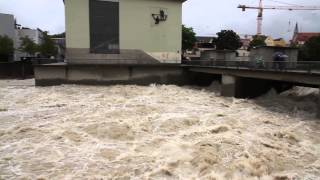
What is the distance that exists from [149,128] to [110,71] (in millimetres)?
16814

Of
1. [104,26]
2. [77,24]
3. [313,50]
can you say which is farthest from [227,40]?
[77,24]

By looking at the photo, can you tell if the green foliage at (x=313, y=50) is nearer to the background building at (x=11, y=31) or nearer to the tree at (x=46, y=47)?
the tree at (x=46, y=47)

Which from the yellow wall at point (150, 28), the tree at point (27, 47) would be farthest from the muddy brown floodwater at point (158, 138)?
the tree at point (27, 47)

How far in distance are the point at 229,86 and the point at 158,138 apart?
13344 millimetres

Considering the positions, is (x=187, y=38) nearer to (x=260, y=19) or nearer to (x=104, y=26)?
(x=104, y=26)

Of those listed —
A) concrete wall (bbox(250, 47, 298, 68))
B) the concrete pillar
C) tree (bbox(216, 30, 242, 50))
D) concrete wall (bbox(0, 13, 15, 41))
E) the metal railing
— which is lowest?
the concrete pillar

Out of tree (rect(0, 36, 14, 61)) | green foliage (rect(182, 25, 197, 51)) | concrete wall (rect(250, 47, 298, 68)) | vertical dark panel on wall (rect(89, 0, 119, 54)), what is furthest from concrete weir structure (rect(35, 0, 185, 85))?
green foliage (rect(182, 25, 197, 51))

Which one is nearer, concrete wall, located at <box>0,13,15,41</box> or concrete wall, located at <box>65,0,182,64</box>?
concrete wall, located at <box>65,0,182,64</box>

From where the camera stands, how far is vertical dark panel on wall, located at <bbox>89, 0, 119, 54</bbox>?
114 ft

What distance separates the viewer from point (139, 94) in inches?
1109

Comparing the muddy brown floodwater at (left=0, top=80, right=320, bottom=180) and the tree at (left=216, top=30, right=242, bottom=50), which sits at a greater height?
the tree at (left=216, top=30, right=242, bottom=50)

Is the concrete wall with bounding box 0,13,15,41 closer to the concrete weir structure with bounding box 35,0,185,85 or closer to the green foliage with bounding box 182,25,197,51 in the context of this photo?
the green foliage with bounding box 182,25,197,51

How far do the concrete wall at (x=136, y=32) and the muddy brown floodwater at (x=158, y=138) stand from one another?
9.72 m

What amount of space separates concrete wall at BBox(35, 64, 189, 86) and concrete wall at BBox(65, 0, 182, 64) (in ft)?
6.60
